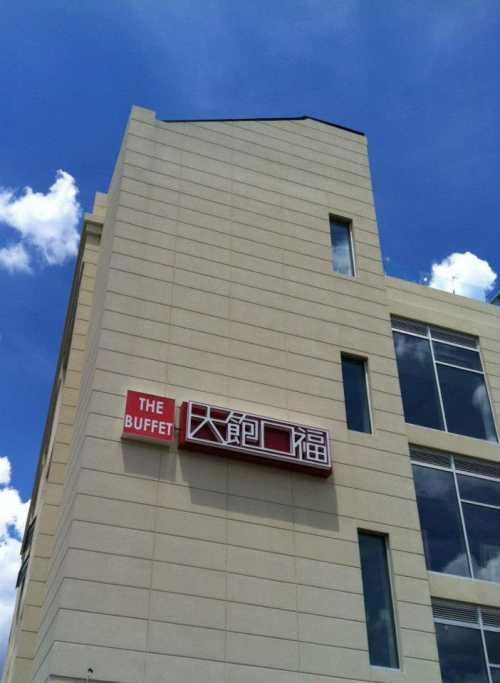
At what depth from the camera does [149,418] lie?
57.2 feet

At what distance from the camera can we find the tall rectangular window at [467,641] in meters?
18.1

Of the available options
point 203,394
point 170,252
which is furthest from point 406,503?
point 170,252

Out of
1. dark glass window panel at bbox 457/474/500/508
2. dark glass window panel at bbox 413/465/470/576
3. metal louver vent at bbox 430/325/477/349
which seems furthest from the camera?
metal louver vent at bbox 430/325/477/349

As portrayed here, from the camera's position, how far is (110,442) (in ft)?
55.7

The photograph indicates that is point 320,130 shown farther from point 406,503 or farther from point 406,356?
point 406,503

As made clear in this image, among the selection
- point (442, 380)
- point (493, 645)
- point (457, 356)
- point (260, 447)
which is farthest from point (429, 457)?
point (260, 447)

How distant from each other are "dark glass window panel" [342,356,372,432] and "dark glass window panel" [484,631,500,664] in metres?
6.06

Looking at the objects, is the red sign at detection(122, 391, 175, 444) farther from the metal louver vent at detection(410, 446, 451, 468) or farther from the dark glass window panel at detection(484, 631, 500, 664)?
the dark glass window panel at detection(484, 631, 500, 664)

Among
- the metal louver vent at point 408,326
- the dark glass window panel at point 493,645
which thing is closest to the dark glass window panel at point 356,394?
the metal louver vent at point 408,326

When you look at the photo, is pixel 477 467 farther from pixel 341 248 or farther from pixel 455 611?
pixel 341 248

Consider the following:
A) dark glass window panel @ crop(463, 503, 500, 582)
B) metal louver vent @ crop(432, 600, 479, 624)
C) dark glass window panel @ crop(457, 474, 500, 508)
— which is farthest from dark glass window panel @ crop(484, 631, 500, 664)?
dark glass window panel @ crop(457, 474, 500, 508)

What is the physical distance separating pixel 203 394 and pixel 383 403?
5.51 metres

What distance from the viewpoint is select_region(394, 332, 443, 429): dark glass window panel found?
22500 mm

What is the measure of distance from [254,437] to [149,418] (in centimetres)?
264
